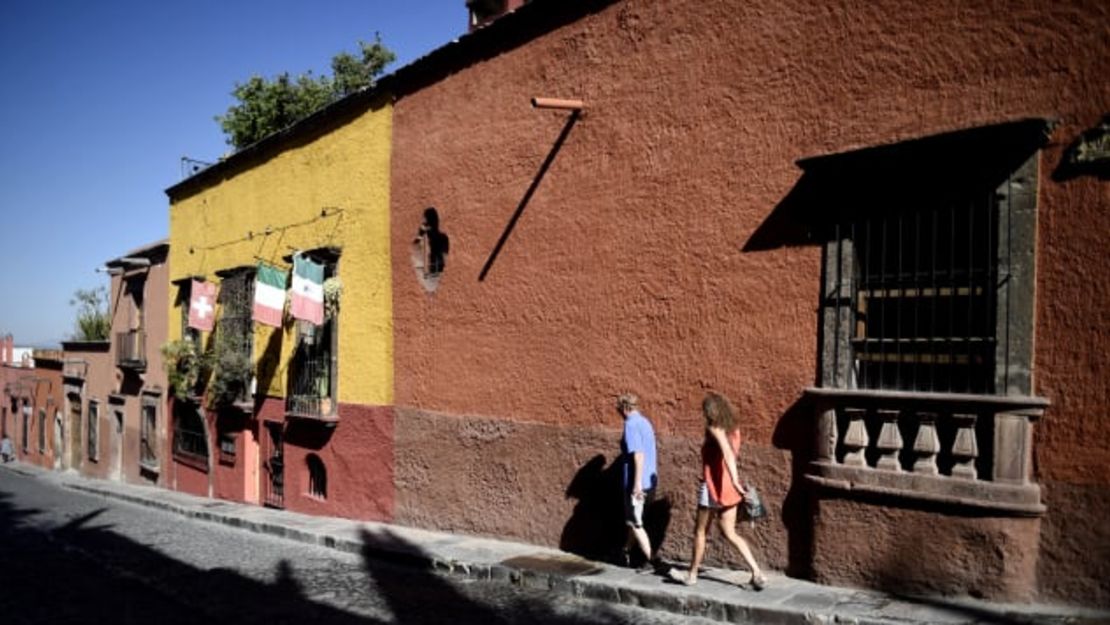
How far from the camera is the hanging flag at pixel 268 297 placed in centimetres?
1344

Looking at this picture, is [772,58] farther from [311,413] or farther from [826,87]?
[311,413]

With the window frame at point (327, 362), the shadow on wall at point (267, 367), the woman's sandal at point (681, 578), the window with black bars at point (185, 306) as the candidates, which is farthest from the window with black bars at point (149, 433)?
the woman's sandal at point (681, 578)

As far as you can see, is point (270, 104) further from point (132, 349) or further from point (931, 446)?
point (931, 446)

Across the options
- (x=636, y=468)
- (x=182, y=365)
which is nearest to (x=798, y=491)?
(x=636, y=468)

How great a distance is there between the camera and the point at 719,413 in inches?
265

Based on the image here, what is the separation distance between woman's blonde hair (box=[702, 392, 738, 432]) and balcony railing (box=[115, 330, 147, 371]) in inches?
677

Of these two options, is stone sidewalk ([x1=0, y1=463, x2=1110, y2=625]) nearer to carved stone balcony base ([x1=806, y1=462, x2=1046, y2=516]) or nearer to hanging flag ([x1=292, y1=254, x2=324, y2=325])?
carved stone balcony base ([x1=806, y1=462, x2=1046, y2=516])

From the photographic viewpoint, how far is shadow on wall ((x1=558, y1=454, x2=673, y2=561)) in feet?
27.3

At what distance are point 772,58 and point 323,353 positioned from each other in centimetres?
846

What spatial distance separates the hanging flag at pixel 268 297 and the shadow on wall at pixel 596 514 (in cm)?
685

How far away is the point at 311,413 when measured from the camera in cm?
1302

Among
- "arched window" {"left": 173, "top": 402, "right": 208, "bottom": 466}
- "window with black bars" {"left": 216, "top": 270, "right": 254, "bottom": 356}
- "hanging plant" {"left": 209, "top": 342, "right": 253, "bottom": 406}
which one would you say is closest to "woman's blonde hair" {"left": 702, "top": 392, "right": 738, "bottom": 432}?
"hanging plant" {"left": 209, "top": 342, "right": 253, "bottom": 406}

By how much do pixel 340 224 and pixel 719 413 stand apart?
25.5ft

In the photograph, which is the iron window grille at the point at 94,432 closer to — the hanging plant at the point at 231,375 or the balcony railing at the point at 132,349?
the balcony railing at the point at 132,349
